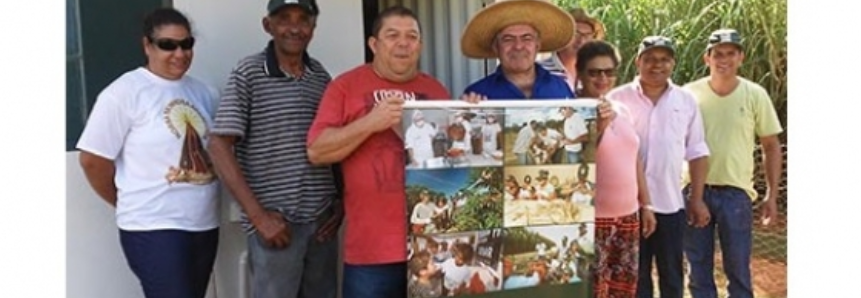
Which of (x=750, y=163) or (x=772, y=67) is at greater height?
(x=772, y=67)

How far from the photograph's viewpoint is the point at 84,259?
3076 mm

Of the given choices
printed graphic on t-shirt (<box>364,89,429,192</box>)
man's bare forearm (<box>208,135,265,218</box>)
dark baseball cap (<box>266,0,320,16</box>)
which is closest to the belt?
printed graphic on t-shirt (<box>364,89,429,192</box>)

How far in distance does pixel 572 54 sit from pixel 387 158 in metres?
1.66

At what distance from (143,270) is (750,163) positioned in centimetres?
307

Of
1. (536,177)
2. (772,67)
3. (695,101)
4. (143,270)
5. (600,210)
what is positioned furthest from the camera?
(772,67)

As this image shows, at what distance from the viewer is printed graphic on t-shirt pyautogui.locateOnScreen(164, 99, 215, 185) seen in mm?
2869

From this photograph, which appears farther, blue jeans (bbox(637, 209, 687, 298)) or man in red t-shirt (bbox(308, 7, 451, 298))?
blue jeans (bbox(637, 209, 687, 298))

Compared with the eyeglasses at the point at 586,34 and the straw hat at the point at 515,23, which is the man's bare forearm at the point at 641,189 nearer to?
the straw hat at the point at 515,23

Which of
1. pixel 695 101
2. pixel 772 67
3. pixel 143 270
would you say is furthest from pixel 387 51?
pixel 772 67

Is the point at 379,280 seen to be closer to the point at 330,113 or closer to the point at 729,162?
the point at 330,113

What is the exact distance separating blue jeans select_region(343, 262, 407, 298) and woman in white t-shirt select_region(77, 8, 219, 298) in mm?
581

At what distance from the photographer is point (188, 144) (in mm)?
2898

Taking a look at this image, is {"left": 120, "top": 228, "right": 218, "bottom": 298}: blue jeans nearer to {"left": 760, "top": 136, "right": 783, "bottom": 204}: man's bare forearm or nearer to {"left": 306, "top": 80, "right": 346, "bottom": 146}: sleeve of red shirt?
{"left": 306, "top": 80, "right": 346, "bottom": 146}: sleeve of red shirt
